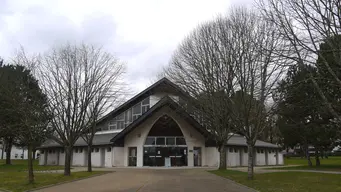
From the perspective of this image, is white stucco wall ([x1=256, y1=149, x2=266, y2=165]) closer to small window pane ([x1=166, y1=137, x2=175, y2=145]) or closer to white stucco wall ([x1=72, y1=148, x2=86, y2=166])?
small window pane ([x1=166, y1=137, x2=175, y2=145])

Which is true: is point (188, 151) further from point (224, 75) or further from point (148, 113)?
point (224, 75)

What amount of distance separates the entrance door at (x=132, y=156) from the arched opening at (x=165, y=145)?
4.15 feet

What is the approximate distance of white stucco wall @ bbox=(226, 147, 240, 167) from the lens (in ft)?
143

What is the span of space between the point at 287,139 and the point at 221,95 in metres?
17.5

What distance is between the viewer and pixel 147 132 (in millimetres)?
41031

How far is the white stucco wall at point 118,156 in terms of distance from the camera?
41.3 metres

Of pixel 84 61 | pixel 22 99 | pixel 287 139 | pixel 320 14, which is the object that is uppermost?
pixel 84 61

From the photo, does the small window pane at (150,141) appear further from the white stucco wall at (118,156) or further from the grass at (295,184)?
the grass at (295,184)

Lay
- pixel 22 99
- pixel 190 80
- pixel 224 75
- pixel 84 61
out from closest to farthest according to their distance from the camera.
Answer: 1. pixel 22 99
2. pixel 224 75
3. pixel 84 61
4. pixel 190 80

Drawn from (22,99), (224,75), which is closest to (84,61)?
(22,99)

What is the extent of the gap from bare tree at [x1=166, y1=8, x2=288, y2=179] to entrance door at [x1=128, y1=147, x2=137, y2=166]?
1249 cm

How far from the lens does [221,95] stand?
25844 millimetres

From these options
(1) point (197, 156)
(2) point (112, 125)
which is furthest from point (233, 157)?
(2) point (112, 125)

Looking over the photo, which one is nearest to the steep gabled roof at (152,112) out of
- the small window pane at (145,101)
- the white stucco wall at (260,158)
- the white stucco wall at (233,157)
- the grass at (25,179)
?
the small window pane at (145,101)
